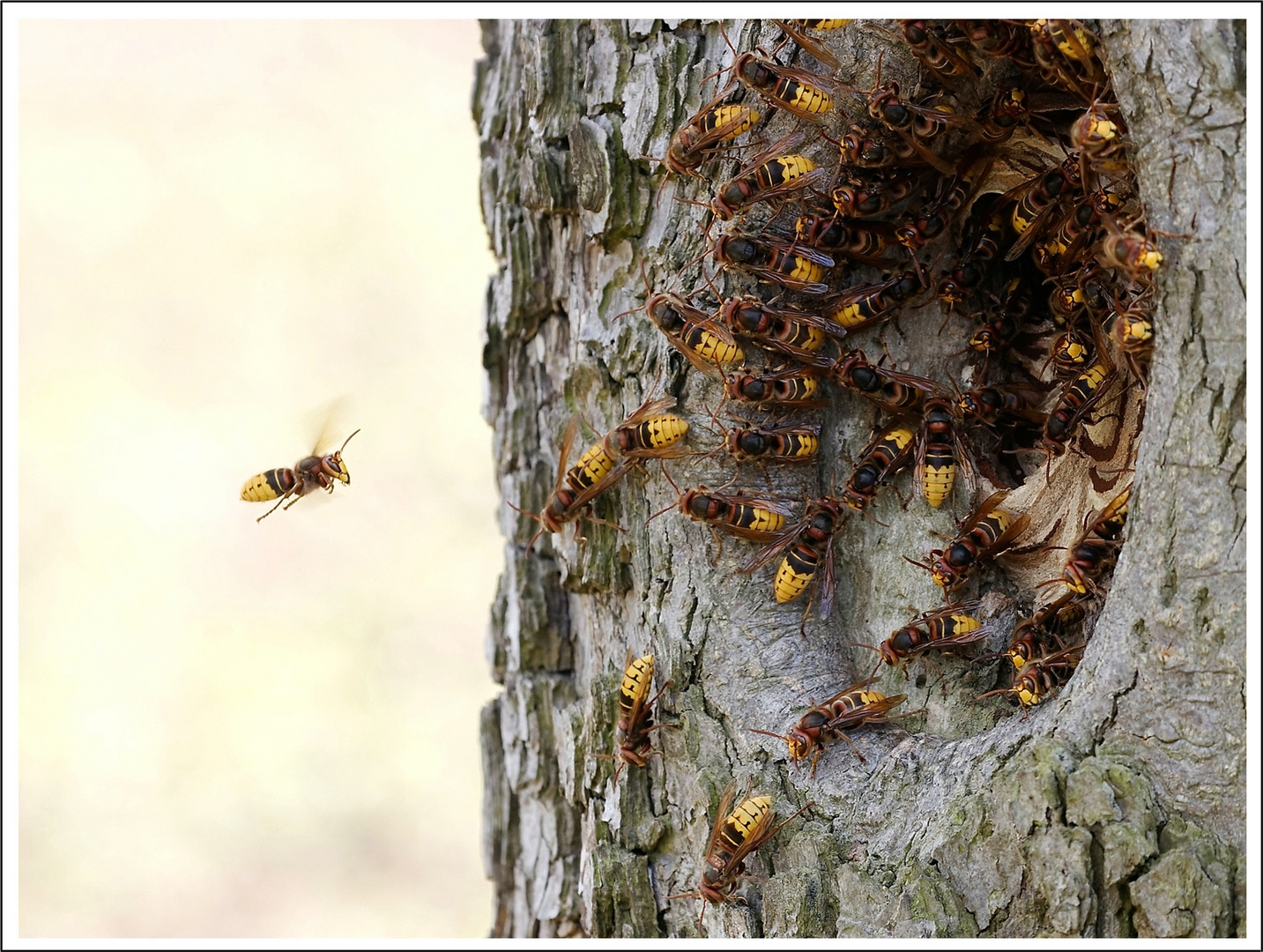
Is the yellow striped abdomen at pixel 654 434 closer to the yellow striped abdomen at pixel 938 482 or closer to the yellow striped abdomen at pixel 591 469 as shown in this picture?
the yellow striped abdomen at pixel 591 469

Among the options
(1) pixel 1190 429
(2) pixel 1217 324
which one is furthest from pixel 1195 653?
(2) pixel 1217 324

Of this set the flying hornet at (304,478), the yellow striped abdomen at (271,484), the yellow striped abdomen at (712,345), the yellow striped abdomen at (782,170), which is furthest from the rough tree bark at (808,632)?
the yellow striped abdomen at (271,484)

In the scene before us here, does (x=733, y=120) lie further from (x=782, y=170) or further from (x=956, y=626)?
(x=956, y=626)

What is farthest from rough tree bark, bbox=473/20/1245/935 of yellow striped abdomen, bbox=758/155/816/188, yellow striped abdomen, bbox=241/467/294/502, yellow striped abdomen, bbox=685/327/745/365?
yellow striped abdomen, bbox=241/467/294/502

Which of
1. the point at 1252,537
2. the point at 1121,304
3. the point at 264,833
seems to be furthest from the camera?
the point at 264,833

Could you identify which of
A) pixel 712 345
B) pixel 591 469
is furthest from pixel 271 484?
pixel 712 345

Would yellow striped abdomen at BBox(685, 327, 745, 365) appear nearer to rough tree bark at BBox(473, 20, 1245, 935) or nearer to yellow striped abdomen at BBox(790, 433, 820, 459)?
rough tree bark at BBox(473, 20, 1245, 935)

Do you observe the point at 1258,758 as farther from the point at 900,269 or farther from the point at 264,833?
the point at 264,833
